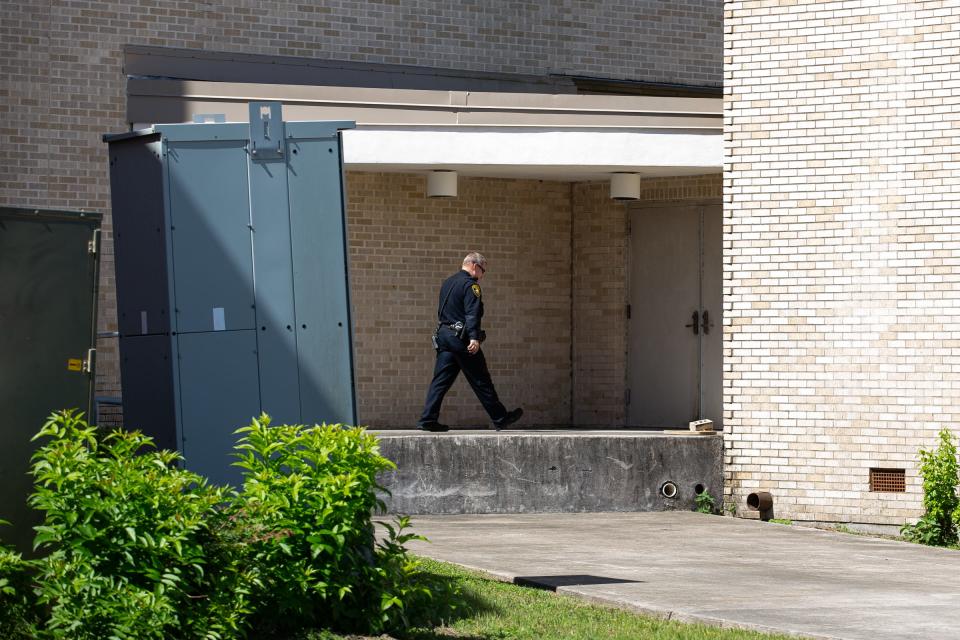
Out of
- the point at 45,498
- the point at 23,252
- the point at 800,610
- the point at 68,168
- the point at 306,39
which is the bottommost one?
the point at 800,610

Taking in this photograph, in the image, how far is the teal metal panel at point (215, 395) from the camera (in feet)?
24.9

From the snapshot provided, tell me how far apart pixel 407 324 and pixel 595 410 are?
8.17 ft

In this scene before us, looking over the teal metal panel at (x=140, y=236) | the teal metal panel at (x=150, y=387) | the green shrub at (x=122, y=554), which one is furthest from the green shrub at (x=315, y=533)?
the teal metal panel at (x=140, y=236)

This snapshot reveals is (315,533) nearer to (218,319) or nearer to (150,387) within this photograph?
(218,319)

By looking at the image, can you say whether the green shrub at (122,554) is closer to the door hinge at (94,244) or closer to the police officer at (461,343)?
the door hinge at (94,244)

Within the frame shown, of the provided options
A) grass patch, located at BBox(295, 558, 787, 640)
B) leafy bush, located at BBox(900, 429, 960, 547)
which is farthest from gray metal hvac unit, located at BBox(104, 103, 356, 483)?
leafy bush, located at BBox(900, 429, 960, 547)

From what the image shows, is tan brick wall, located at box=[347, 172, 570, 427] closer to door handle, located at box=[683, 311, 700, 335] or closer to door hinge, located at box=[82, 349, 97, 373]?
door handle, located at box=[683, 311, 700, 335]

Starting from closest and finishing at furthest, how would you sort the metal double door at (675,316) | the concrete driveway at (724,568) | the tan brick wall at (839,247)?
the concrete driveway at (724,568) → the tan brick wall at (839,247) → the metal double door at (675,316)

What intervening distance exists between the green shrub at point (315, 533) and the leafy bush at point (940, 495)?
647 cm

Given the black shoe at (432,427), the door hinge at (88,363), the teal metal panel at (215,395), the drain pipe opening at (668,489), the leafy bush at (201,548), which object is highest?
the door hinge at (88,363)

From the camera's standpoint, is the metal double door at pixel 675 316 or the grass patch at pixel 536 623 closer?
the grass patch at pixel 536 623

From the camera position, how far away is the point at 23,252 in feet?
21.3

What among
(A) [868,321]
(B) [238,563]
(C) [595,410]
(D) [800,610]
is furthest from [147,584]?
(C) [595,410]

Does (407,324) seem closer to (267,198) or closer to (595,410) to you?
(595,410)
